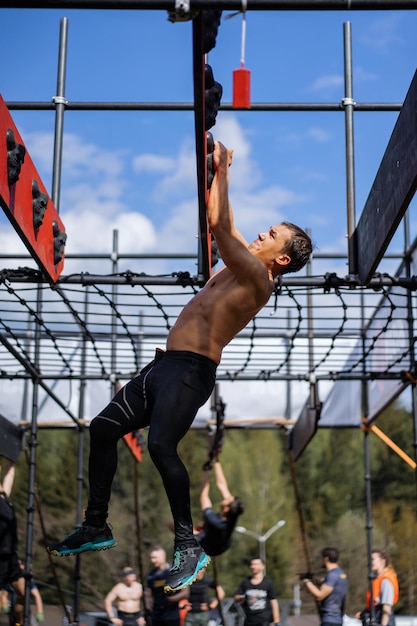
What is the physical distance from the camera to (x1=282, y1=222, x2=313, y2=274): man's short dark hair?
3.64m

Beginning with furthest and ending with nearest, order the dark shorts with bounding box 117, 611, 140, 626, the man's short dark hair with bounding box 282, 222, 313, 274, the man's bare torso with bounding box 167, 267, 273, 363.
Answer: the dark shorts with bounding box 117, 611, 140, 626 < the man's short dark hair with bounding box 282, 222, 313, 274 < the man's bare torso with bounding box 167, 267, 273, 363

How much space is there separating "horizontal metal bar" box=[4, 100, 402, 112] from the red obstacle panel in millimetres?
729

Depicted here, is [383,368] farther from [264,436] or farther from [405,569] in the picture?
[264,436]

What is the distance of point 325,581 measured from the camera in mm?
7879

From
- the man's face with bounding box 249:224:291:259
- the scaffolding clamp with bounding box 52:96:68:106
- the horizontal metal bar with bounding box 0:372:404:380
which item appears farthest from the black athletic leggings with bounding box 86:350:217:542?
the horizontal metal bar with bounding box 0:372:404:380

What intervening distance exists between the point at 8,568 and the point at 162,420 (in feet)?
13.5

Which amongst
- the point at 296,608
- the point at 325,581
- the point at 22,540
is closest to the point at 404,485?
the point at 296,608

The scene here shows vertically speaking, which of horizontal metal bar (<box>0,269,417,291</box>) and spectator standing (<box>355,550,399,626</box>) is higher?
horizontal metal bar (<box>0,269,417,291</box>)

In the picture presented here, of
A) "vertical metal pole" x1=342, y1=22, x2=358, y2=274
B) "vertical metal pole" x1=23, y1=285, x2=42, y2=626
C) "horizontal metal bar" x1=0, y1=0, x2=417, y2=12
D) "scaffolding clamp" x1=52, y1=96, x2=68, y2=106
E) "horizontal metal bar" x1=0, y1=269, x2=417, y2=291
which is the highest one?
"scaffolding clamp" x1=52, y1=96, x2=68, y2=106

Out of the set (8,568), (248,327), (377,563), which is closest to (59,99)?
(248,327)

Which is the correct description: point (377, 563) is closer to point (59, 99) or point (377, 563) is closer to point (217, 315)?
point (59, 99)

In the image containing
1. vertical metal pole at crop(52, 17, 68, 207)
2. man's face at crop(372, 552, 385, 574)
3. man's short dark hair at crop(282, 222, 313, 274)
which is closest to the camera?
man's short dark hair at crop(282, 222, 313, 274)

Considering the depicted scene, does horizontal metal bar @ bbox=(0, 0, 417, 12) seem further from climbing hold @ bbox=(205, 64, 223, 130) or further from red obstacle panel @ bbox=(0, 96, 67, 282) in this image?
red obstacle panel @ bbox=(0, 96, 67, 282)

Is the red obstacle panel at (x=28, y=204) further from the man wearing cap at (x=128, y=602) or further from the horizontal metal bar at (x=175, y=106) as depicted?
the man wearing cap at (x=128, y=602)
